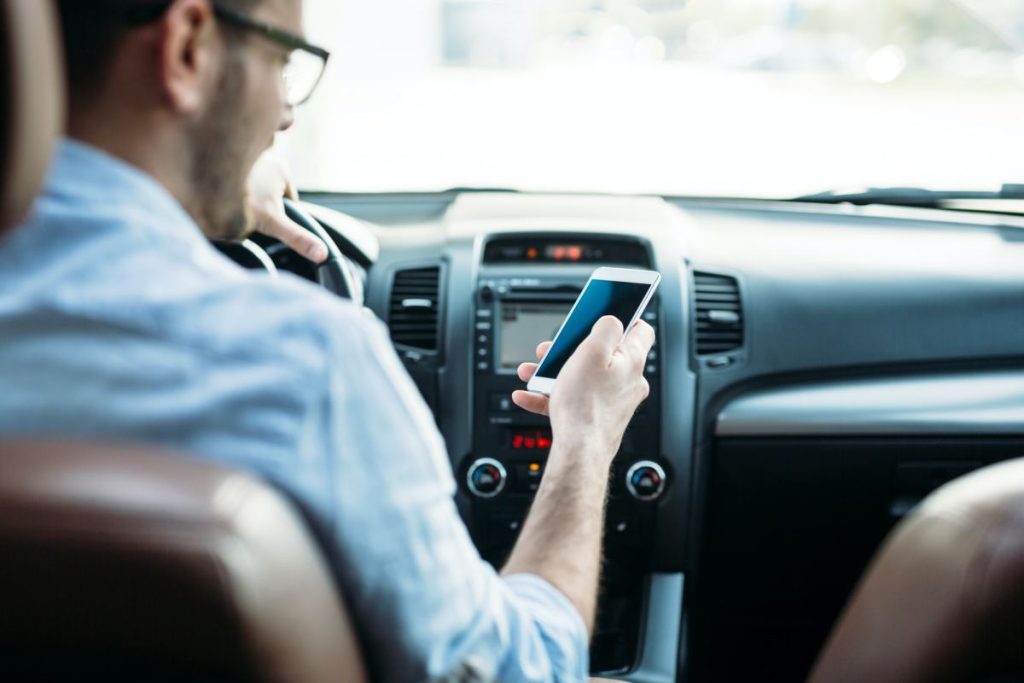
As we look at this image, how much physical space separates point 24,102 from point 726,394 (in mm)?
2196

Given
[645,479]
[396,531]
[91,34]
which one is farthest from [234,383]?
[645,479]

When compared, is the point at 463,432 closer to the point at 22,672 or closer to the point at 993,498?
the point at 993,498

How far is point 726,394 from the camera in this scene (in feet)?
9.99

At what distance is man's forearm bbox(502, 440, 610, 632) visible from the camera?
63.0 inches

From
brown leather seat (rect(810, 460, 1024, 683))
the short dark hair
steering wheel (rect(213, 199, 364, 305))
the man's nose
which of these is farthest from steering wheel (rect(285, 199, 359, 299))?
brown leather seat (rect(810, 460, 1024, 683))

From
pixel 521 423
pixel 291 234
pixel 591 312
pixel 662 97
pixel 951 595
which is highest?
pixel 662 97

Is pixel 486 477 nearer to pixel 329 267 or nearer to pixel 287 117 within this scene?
pixel 329 267

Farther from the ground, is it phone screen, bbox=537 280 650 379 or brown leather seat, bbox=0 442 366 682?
phone screen, bbox=537 280 650 379

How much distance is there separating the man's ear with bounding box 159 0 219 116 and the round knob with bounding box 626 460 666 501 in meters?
1.84

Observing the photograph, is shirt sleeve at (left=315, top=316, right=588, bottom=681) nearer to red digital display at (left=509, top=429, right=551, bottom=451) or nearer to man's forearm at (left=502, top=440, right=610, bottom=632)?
man's forearm at (left=502, top=440, right=610, bottom=632)

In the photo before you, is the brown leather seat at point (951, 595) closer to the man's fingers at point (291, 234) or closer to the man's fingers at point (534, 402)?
the man's fingers at point (534, 402)

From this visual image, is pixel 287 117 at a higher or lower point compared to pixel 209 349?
higher

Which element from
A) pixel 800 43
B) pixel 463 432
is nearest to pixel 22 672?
pixel 463 432

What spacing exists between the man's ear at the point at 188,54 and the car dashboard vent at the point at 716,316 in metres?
1.88
